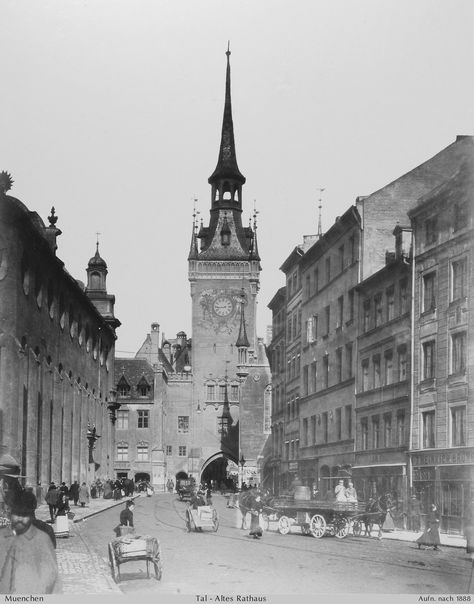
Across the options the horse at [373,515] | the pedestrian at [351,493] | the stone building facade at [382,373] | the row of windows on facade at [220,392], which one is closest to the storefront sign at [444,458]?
the stone building facade at [382,373]

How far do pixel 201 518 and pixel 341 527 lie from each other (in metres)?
3.82

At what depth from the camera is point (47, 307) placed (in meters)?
34.7

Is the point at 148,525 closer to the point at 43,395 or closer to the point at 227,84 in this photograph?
the point at 227,84

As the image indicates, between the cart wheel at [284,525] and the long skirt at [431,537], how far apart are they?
15.3 ft

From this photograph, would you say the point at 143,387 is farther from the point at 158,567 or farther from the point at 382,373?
the point at 158,567

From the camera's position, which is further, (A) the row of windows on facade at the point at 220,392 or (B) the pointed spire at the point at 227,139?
(A) the row of windows on facade at the point at 220,392

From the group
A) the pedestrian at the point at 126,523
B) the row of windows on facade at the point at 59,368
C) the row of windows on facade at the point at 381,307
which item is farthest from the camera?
the row of windows on facade at the point at 59,368

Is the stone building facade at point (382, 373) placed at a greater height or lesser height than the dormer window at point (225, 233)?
lesser

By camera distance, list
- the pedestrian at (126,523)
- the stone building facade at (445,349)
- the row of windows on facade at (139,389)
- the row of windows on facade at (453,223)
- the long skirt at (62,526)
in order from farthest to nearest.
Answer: the row of windows on facade at (139,389) → the row of windows on facade at (453,223) → the stone building facade at (445,349) → the long skirt at (62,526) → the pedestrian at (126,523)

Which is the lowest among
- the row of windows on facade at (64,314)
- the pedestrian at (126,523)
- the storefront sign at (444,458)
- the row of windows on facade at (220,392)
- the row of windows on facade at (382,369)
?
the pedestrian at (126,523)

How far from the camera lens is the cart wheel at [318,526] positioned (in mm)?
26812

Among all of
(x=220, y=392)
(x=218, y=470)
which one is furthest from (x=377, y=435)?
(x=218, y=470)

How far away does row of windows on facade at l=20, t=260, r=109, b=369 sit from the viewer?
94.4ft

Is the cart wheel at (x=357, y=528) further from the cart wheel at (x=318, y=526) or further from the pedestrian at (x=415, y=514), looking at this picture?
the pedestrian at (x=415, y=514)
